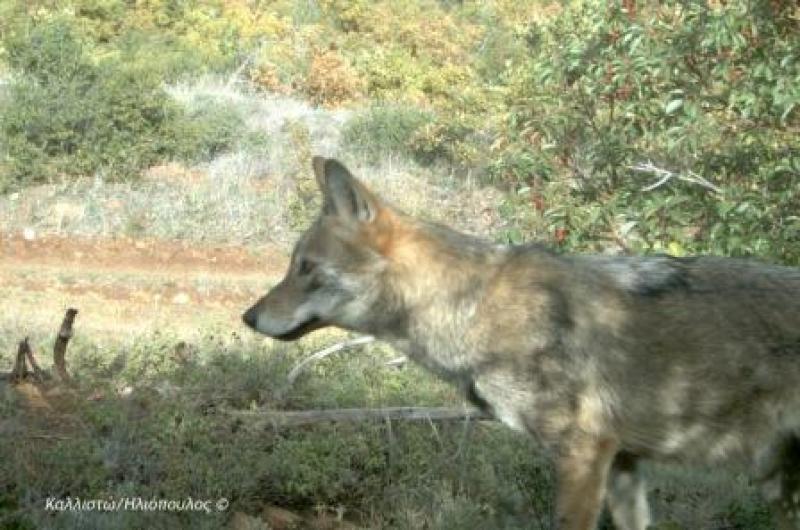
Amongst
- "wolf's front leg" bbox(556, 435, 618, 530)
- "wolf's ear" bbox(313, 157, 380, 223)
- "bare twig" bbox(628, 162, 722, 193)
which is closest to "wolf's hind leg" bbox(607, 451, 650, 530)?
"wolf's front leg" bbox(556, 435, 618, 530)

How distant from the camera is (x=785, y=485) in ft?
15.9

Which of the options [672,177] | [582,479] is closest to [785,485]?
[582,479]

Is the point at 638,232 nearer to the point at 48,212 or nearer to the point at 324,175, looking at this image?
the point at 324,175

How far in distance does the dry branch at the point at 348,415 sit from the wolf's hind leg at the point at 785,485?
1756 millimetres

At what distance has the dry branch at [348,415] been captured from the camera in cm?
621

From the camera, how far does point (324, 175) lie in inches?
188

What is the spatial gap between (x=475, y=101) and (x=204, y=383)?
43.3ft

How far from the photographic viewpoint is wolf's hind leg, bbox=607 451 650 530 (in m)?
4.97

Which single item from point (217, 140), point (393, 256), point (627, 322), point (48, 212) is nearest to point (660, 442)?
point (627, 322)

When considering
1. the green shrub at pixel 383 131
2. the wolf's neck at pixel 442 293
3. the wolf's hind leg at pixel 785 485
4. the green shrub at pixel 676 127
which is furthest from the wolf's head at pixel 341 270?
the green shrub at pixel 383 131

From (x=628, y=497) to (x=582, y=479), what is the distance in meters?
0.63

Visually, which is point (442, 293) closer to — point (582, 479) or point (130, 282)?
point (582, 479)

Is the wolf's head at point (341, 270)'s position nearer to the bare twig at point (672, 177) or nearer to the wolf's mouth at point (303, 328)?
the wolf's mouth at point (303, 328)

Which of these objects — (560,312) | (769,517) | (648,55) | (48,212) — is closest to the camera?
(560,312)
